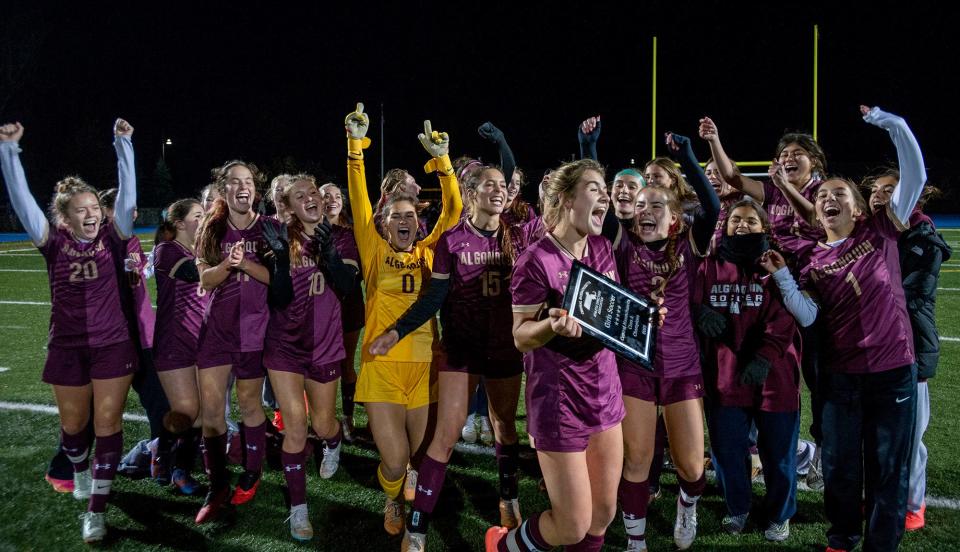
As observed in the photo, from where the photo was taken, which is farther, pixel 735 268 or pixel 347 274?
pixel 347 274

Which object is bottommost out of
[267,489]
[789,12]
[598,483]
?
[267,489]

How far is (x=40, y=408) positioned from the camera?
19.4ft

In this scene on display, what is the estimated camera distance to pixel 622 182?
4.02m

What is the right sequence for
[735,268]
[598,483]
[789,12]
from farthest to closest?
1. [789,12]
2. [735,268]
3. [598,483]

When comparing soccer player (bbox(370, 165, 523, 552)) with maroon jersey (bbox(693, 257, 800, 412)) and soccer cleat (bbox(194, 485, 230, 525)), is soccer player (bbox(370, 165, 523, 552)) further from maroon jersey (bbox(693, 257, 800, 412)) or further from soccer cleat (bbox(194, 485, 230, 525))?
soccer cleat (bbox(194, 485, 230, 525))

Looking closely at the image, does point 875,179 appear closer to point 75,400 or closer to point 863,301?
point 863,301

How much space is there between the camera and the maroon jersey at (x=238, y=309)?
3951mm

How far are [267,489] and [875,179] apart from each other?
166 inches

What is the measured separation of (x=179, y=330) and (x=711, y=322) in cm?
315

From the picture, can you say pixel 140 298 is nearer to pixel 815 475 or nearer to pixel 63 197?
pixel 63 197

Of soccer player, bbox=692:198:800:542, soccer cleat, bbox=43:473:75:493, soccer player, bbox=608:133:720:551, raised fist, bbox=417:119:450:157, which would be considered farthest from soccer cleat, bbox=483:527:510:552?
soccer cleat, bbox=43:473:75:493

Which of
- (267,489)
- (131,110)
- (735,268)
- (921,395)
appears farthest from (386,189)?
(131,110)

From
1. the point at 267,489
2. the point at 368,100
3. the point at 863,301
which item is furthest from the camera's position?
the point at 368,100

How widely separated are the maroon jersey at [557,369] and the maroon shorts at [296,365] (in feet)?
5.20
